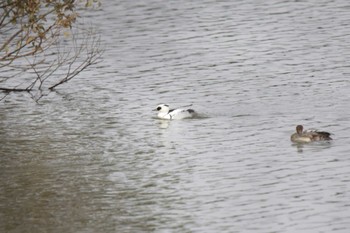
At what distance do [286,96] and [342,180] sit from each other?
25.5 feet

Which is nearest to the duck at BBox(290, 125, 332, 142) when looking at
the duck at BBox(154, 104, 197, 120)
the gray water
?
the gray water

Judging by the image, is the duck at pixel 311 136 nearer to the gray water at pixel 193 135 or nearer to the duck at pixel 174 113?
the gray water at pixel 193 135

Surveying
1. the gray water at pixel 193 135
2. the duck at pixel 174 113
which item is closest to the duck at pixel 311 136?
the gray water at pixel 193 135

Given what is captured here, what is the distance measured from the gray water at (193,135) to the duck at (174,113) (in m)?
0.18

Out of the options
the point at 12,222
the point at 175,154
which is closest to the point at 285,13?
the point at 175,154

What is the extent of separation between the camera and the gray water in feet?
61.7

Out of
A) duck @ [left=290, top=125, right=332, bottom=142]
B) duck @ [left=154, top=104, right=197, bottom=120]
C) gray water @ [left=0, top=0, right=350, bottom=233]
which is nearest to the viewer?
gray water @ [left=0, top=0, right=350, bottom=233]

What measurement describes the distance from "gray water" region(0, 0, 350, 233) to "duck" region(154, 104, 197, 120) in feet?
0.60

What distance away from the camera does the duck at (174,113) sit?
2619 centimetres

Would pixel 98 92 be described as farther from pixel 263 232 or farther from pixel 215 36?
pixel 263 232

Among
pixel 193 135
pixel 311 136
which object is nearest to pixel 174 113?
pixel 193 135

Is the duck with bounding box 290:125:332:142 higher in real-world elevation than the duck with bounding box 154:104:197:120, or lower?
higher

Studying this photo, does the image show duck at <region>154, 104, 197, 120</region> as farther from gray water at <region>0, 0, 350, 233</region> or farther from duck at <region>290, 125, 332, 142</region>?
duck at <region>290, 125, 332, 142</region>

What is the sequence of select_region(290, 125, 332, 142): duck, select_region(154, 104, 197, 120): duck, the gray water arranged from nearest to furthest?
the gray water, select_region(290, 125, 332, 142): duck, select_region(154, 104, 197, 120): duck
